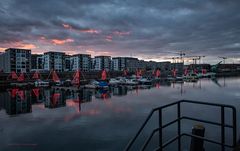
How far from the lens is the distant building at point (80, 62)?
477 ft

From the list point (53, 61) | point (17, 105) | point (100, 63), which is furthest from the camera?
point (100, 63)

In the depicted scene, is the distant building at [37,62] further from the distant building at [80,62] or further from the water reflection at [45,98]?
the water reflection at [45,98]

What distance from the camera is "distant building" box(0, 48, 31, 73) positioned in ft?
352

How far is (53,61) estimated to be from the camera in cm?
12988

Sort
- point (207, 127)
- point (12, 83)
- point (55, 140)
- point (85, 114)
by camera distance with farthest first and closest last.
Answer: point (12, 83)
point (85, 114)
point (207, 127)
point (55, 140)

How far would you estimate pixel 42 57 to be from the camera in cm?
13462

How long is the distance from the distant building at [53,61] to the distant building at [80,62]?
13.6 m

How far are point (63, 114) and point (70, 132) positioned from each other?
8.20 m

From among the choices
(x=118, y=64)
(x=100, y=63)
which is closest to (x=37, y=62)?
(x=100, y=63)

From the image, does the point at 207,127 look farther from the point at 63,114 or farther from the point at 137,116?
the point at 63,114

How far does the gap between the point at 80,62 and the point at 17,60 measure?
4607 centimetres

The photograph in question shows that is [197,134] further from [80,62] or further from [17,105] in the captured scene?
Result: [80,62]

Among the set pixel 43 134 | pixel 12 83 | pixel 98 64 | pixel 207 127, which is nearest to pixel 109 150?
pixel 43 134

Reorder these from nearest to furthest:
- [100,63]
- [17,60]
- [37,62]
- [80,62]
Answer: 1. [17,60]
2. [37,62]
3. [80,62]
4. [100,63]
